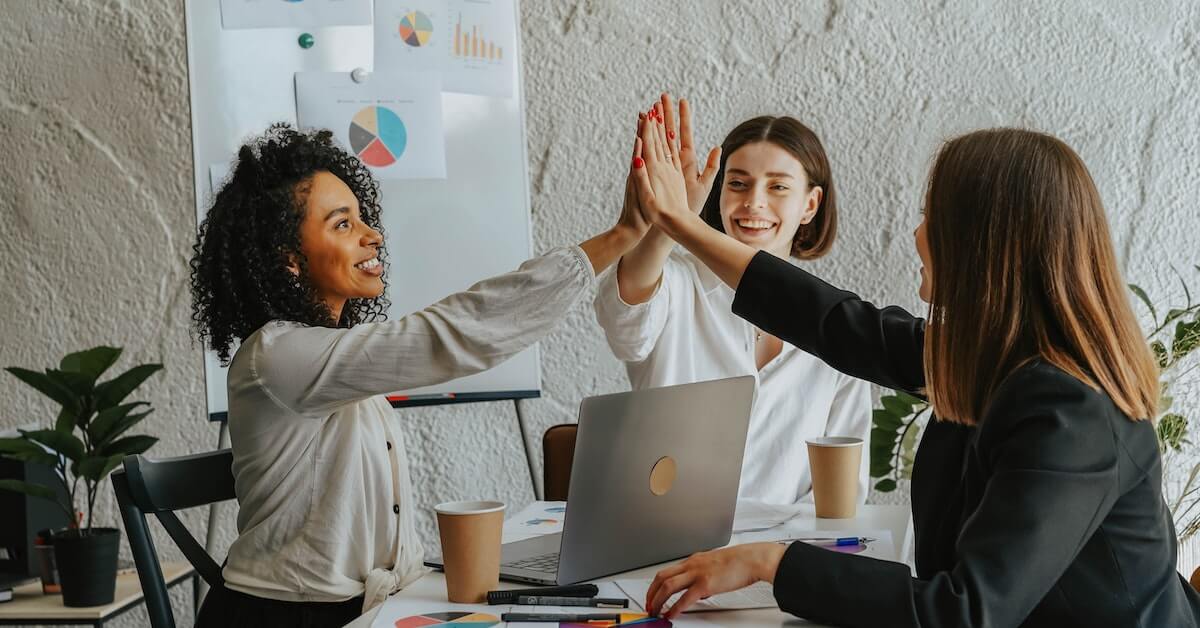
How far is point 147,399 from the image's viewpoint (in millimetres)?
2760

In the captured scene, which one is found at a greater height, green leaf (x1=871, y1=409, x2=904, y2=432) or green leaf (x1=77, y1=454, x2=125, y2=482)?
green leaf (x1=871, y1=409, x2=904, y2=432)

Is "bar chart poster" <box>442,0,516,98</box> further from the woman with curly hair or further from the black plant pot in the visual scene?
the black plant pot

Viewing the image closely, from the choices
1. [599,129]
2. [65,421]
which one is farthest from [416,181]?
[65,421]

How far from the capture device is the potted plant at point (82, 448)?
1.99 m

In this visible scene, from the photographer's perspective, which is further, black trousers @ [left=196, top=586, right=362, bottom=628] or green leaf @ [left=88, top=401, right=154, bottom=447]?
green leaf @ [left=88, top=401, right=154, bottom=447]

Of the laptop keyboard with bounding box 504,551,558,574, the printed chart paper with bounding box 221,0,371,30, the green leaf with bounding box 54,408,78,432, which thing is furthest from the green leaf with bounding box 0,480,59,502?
the laptop keyboard with bounding box 504,551,558,574

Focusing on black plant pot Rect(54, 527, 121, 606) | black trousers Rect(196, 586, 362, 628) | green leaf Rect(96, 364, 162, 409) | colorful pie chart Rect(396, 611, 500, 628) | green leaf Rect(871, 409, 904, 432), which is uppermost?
green leaf Rect(96, 364, 162, 409)

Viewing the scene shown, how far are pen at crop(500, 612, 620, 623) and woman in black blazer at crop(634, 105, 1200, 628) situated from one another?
4cm

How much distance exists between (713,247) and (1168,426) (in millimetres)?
1410

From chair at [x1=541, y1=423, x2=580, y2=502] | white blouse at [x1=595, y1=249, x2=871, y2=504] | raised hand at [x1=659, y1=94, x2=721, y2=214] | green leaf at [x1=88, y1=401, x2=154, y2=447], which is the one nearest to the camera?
raised hand at [x1=659, y1=94, x2=721, y2=214]

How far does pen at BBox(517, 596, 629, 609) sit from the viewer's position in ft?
3.15

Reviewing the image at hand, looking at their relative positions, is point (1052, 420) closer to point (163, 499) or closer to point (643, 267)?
point (643, 267)

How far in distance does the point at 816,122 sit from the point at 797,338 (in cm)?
153

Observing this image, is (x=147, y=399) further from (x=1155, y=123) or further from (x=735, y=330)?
(x=1155, y=123)
